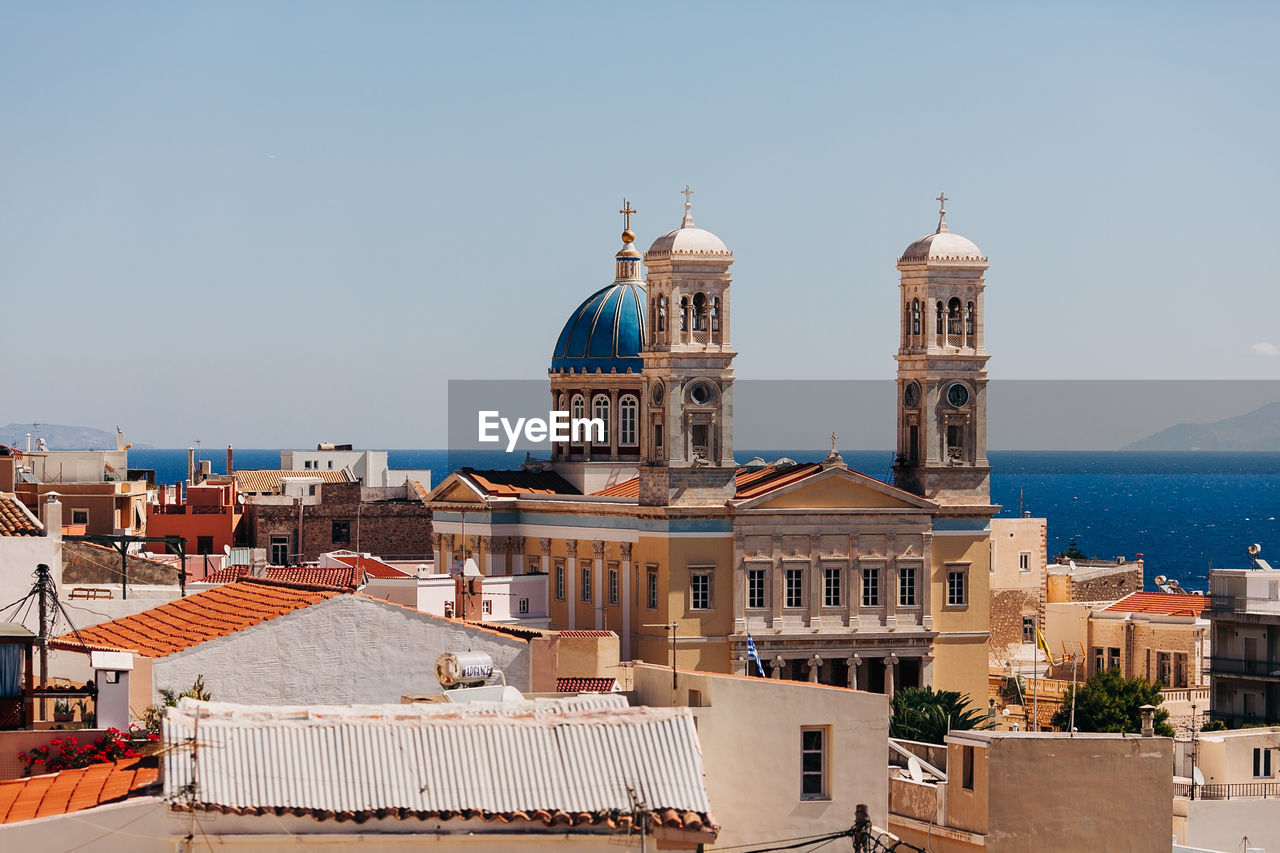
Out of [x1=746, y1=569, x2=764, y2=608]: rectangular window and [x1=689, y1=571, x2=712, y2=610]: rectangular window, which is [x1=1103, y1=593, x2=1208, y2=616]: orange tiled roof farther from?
[x1=689, y1=571, x2=712, y2=610]: rectangular window

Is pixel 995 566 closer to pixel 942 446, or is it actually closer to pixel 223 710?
pixel 942 446

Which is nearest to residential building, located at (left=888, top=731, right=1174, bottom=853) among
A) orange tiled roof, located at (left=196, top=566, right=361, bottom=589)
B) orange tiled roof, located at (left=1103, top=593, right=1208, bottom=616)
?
orange tiled roof, located at (left=196, top=566, right=361, bottom=589)

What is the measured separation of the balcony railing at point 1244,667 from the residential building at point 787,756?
42.7m

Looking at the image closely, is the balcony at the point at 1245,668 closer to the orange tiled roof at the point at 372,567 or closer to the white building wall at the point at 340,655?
the orange tiled roof at the point at 372,567

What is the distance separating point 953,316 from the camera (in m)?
66.8

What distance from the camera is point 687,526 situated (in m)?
62.4

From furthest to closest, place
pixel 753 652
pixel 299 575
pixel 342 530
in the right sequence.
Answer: pixel 342 530
pixel 753 652
pixel 299 575

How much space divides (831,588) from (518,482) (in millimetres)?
12591

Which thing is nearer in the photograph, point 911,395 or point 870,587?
point 870,587

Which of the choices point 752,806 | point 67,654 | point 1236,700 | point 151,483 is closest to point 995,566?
point 1236,700

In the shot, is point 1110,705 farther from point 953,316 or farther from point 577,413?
point 577,413

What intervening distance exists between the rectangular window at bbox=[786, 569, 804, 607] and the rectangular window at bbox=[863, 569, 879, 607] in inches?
73.8

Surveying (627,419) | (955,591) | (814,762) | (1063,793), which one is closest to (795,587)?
(955,591)

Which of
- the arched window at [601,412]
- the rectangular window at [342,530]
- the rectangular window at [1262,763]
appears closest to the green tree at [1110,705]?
the rectangular window at [1262,763]
